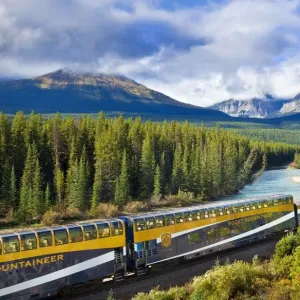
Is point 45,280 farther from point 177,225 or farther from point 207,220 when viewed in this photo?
point 207,220

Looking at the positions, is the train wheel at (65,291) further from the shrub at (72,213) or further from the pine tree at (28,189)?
the shrub at (72,213)

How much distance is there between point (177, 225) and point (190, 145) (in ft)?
206

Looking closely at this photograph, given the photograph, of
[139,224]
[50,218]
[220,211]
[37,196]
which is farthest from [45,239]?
[37,196]

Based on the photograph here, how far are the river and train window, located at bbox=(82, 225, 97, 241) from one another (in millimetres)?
61405

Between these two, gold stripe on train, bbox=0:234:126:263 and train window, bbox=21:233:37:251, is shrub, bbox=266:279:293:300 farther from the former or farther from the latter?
train window, bbox=21:233:37:251

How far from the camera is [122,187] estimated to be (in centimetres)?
6875

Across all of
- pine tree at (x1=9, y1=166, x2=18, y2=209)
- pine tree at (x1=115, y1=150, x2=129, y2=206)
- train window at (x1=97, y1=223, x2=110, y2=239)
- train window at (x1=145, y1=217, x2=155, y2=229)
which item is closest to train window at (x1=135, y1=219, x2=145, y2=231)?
train window at (x1=145, y1=217, x2=155, y2=229)

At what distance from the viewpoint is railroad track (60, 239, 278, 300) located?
2747cm

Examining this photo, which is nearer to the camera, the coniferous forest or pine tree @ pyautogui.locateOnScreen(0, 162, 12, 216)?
pine tree @ pyautogui.locateOnScreen(0, 162, 12, 216)

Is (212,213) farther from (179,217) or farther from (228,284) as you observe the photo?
(228,284)

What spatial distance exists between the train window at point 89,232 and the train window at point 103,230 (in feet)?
1.19

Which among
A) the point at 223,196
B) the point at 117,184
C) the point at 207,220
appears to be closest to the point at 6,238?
the point at 207,220

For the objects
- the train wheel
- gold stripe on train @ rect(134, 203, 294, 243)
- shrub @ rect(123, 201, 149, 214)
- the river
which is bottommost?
the river

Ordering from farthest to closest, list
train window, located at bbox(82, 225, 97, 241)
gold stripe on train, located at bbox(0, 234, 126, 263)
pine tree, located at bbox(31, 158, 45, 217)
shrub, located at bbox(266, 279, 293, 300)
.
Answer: pine tree, located at bbox(31, 158, 45, 217), train window, located at bbox(82, 225, 97, 241), gold stripe on train, located at bbox(0, 234, 126, 263), shrub, located at bbox(266, 279, 293, 300)
